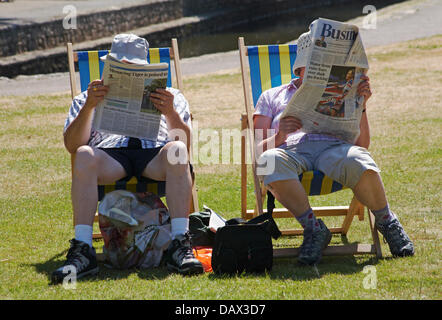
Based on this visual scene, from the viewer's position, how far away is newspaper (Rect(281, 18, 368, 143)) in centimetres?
368

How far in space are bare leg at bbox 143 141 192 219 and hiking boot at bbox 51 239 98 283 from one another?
0.46 metres

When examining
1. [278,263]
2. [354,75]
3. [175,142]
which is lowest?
[278,263]

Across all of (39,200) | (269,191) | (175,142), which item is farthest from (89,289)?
(39,200)

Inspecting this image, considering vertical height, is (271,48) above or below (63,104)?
above

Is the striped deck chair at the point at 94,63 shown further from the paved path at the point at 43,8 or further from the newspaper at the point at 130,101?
the paved path at the point at 43,8

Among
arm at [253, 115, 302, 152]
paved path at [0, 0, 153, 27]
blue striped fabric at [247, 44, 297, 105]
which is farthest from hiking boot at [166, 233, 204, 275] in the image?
paved path at [0, 0, 153, 27]

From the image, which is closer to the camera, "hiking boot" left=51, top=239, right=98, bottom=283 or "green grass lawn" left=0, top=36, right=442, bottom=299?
"green grass lawn" left=0, top=36, right=442, bottom=299

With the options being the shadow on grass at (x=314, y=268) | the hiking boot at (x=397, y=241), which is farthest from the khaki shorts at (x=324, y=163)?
the shadow on grass at (x=314, y=268)

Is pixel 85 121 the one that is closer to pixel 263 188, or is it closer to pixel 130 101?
pixel 130 101

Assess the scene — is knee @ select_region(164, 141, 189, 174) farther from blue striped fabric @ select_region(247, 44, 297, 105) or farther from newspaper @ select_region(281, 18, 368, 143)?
blue striped fabric @ select_region(247, 44, 297, 105)

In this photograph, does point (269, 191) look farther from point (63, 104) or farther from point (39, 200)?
point (63, 104)

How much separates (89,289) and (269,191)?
46.6 inches

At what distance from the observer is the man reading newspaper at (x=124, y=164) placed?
139 inches

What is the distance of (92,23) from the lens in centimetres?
1541
